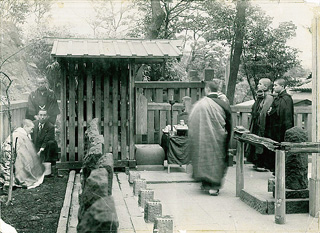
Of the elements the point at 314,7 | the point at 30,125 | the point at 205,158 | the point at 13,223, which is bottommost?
the point at 13,223

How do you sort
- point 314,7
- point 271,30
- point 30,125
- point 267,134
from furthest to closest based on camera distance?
point 271,30 < point 267,134 < point 30,125 < point 314,7

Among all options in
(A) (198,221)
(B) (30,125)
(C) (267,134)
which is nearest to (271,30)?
(C) (267,134)

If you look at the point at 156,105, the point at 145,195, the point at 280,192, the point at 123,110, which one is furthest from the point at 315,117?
the point at 156,105

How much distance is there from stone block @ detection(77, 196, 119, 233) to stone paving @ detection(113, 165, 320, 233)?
185 centimetres

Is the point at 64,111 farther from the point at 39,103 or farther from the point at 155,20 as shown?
the point at 155,20

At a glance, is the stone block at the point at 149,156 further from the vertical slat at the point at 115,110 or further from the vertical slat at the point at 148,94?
the vertical slat at the point at 148,94

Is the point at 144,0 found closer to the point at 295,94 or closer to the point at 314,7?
the point at 295,94

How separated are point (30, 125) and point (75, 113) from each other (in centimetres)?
147

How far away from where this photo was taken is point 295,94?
15398mm

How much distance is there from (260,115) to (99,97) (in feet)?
11.3


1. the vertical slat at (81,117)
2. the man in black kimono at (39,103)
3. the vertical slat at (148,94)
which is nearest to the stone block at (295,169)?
the vertical slat at (81,117)

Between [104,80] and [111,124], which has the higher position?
[104,80]

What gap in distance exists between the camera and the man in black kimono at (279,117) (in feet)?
28.5

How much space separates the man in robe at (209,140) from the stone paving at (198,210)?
32 cm
